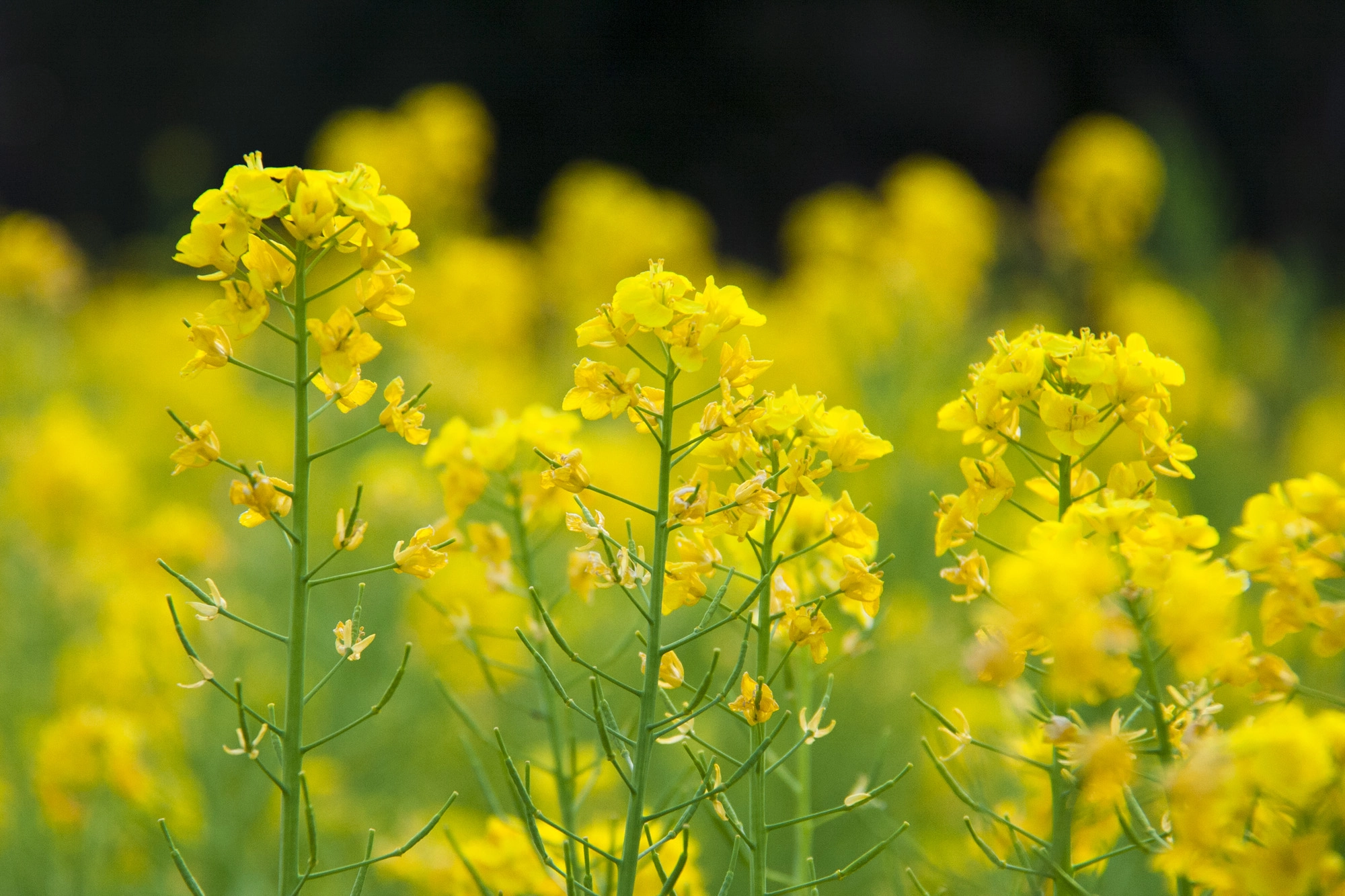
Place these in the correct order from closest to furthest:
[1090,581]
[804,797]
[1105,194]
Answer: [1090,581], [804,797], [1105,194]

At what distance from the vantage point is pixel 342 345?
1248mm

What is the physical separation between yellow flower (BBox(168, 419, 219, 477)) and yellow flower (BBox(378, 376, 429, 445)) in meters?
0.18

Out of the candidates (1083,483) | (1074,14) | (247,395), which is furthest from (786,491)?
(1074,14)

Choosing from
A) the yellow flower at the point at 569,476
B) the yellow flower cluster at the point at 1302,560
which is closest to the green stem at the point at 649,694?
the yellow flower at the point at 569,476

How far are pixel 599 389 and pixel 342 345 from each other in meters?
0.29

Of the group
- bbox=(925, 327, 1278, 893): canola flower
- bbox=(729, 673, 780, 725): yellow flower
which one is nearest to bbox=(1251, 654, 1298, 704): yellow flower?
bbox=(925, 327, 1278, 893): canola flower

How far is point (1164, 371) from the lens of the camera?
126cm

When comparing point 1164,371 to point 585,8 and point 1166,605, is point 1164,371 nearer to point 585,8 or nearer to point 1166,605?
point 1166,605

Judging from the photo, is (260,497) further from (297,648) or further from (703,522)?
(703,522)

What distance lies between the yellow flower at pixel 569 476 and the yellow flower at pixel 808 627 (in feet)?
0.90

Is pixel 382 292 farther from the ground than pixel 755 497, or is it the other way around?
pixel 382 292

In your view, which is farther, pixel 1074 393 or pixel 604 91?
pixel 604 91

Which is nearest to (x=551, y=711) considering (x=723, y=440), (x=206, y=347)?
(x=723, y=440)

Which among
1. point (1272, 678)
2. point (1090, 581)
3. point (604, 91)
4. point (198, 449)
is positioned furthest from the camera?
point (604, 91)
